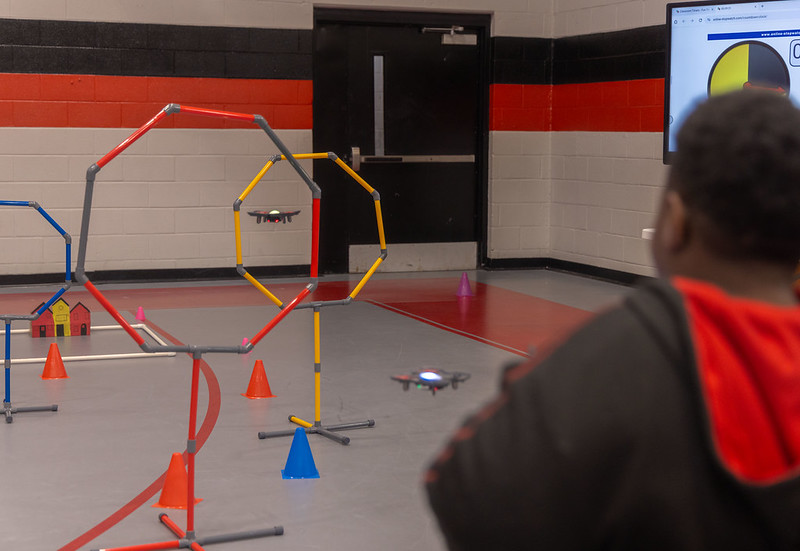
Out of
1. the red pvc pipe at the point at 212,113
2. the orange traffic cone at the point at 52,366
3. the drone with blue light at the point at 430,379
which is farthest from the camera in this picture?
the orange traffic cone at the point at 52,366

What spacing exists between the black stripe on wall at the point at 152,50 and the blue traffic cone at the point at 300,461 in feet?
18.2

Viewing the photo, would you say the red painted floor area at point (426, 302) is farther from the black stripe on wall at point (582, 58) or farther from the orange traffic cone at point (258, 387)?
the black stripe on wall at point (582, 58)

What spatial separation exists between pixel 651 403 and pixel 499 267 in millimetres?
8995

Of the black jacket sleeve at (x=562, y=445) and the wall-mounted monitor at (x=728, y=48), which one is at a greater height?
the wall-mounted monitor at (x=728, y=48)

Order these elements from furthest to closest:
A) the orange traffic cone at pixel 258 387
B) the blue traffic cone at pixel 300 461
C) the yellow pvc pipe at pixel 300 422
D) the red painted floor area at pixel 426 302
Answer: the red painted floor area at pixel 426 302 → the orange traffic cone at pixel 258 387 → the yellow pvc pipe at pixel 300 422 → the blue traffic cone at pixel 300 461

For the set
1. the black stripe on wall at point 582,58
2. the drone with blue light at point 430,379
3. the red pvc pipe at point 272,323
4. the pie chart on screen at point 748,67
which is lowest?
the red pvc pipe at point 272,323

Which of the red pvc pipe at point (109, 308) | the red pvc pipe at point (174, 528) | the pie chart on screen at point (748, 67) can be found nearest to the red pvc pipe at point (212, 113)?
the red pvc pipe at point (109, 308)

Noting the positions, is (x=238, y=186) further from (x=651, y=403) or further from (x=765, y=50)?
(x=651, y=403)

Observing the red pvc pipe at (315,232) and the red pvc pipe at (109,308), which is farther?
the red pvc pipe at (315,232)

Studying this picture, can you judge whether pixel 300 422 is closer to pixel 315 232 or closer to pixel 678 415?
pixel 315 232

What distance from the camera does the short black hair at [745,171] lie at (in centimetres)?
74

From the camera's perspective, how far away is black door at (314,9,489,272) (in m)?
8.99

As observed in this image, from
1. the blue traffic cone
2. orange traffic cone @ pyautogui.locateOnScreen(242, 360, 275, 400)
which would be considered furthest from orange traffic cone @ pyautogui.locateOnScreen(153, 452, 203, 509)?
orange traffic cone @ pyautogui.locateOnScreen(242, 360, 275, 400)

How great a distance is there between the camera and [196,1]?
8406 mm
